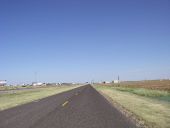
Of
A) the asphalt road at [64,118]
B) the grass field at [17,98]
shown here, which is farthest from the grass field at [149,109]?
the grass field at [17,98]

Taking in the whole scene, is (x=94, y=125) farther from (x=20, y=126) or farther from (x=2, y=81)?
(x=2, y=81)

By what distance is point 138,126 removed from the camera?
12109 millimetres

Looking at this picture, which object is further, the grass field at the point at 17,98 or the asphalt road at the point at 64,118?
the grass field at the point at 17,98

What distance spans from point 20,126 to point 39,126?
2.87ft

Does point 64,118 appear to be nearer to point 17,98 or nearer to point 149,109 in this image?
point 149,109

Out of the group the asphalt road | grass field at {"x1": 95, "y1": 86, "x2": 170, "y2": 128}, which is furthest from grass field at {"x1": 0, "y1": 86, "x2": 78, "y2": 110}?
grass field at {"x1": 95, "y1": 86, "x2": 170, "y2": 128}

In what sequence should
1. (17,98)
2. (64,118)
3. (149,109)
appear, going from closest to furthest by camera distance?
(64,118) < (149,109) < (17,98)

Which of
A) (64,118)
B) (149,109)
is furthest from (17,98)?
(64,118)

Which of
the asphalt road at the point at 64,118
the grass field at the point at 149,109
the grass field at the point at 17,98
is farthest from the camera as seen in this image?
the grass field at the point at 17,98

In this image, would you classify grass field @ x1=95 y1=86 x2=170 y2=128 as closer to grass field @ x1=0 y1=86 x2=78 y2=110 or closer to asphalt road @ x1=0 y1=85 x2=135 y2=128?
asphalt road @ x1=0 y1=85 x2=135 y2=128

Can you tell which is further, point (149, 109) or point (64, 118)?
point (149, 109)

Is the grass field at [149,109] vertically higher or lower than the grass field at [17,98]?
lower

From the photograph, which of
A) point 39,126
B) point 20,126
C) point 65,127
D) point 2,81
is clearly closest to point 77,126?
point 65,127

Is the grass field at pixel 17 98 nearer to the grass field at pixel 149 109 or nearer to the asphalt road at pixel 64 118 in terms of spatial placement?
the asphalt road at pixel 64 118
